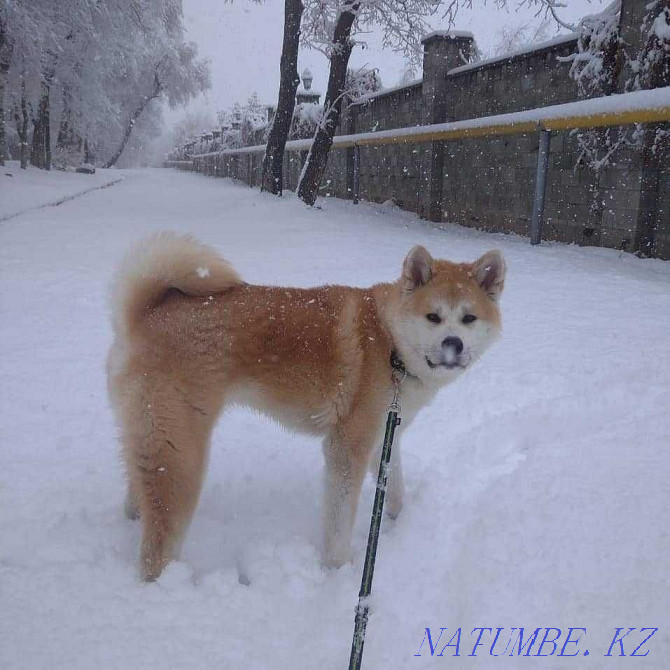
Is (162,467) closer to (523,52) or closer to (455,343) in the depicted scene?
(455,343)

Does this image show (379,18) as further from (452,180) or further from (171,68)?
(171,68)

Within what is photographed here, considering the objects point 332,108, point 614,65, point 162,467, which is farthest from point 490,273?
point 332,108

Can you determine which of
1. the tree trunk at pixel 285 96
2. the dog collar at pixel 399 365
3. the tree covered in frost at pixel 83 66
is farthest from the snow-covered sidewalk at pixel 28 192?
the dog collar at pixel 399 365

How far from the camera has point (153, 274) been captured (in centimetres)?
217

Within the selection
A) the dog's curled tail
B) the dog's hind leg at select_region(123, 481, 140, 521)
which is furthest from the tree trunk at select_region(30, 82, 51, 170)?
the dog's hind leg at select_region(123, 481, 140, 521)

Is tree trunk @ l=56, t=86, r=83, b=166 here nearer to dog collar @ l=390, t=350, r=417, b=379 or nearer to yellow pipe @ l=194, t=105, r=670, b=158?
yellow pipe @ l=194, t=105, r=670, b=158

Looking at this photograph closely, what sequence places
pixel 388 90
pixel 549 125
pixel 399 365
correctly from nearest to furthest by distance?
pixel 399 365 → pixel 549 125 → pixel 388 90

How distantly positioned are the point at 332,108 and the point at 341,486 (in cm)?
1082

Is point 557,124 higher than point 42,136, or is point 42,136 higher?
point 42,136

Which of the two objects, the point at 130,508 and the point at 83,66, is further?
the point at 83,66

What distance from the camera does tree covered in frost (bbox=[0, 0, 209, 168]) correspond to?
575 inches

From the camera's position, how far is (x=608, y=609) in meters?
1.81

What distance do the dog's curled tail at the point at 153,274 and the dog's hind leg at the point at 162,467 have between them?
38 centimetres

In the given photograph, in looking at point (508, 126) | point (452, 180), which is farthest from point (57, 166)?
point (508, 126)
